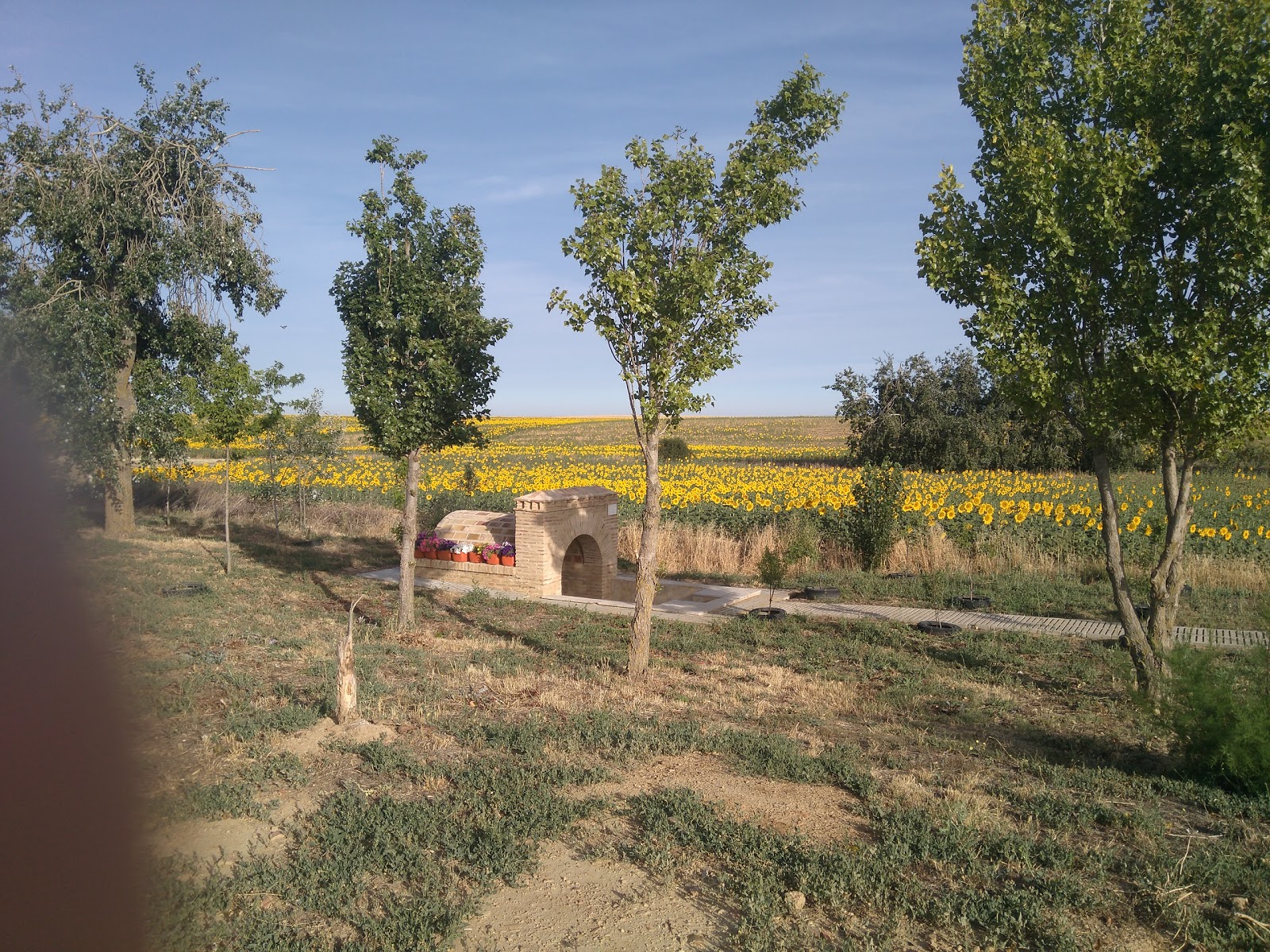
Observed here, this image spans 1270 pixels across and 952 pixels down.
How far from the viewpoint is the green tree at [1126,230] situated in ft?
21.7

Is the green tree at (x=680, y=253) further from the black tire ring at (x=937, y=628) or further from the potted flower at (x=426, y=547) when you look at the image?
the potted flower at (x=426, y=547)

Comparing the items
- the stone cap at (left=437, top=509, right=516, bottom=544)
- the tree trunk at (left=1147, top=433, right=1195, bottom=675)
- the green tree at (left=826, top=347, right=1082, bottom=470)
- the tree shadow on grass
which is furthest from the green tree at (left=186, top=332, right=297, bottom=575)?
the green tree at (left=826, top=347, right=1082, bottom=470)

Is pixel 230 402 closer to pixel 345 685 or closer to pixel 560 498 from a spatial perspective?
pixel 560 498

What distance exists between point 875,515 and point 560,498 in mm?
5882

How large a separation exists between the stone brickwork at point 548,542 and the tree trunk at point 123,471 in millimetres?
8630

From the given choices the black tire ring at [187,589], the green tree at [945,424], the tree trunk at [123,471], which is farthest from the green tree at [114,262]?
the green tree at [945,424]

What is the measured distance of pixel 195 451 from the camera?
53312 millimetres

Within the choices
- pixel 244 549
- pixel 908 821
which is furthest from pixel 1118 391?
pixel 244 549

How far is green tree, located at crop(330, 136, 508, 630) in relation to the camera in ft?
32.5

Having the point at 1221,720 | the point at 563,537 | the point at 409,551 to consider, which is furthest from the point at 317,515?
the point at 1221,720

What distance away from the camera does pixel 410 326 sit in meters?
9.78

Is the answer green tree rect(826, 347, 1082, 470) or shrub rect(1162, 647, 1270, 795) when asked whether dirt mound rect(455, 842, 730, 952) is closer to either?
shrub rect(1162, 647, 1270, 795)

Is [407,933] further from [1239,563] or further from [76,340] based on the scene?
[76,340]

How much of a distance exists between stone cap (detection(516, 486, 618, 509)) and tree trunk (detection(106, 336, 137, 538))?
427 inches
